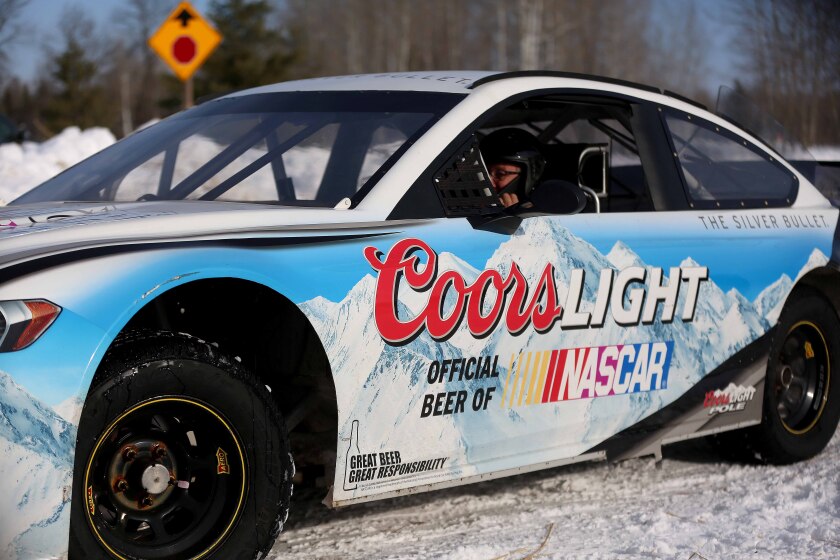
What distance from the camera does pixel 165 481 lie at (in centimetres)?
342

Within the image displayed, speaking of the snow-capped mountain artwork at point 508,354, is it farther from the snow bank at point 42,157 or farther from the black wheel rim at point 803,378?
the snow bank at point 42,157

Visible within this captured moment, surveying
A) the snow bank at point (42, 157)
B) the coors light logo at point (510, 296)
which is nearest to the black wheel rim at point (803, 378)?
the coors light logo at point (510, 296)

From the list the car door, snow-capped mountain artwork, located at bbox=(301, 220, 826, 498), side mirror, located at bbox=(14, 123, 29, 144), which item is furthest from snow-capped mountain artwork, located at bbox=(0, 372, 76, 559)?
side mirror, located at bbox=(14, 123, 29, 144)

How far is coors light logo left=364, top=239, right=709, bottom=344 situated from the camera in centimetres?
375

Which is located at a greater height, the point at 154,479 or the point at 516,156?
the point at 516,156

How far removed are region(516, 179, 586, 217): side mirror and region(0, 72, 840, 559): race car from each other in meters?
0.01

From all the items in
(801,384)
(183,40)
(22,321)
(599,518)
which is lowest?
(599,518)

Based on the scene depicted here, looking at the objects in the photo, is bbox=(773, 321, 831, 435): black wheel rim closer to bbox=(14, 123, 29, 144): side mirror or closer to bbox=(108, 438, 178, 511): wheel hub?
bbox=(108, 438, 178, 511): wheel hub

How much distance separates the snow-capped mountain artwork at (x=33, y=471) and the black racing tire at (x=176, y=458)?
98 millimetres

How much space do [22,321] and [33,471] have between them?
14.7 inches

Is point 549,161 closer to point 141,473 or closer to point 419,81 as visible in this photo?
point 419,81

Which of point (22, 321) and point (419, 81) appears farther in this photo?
point (419, 81)

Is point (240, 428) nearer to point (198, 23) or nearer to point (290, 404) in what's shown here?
point (290, 404)

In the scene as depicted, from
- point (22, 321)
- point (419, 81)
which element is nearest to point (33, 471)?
point (22, 321)
